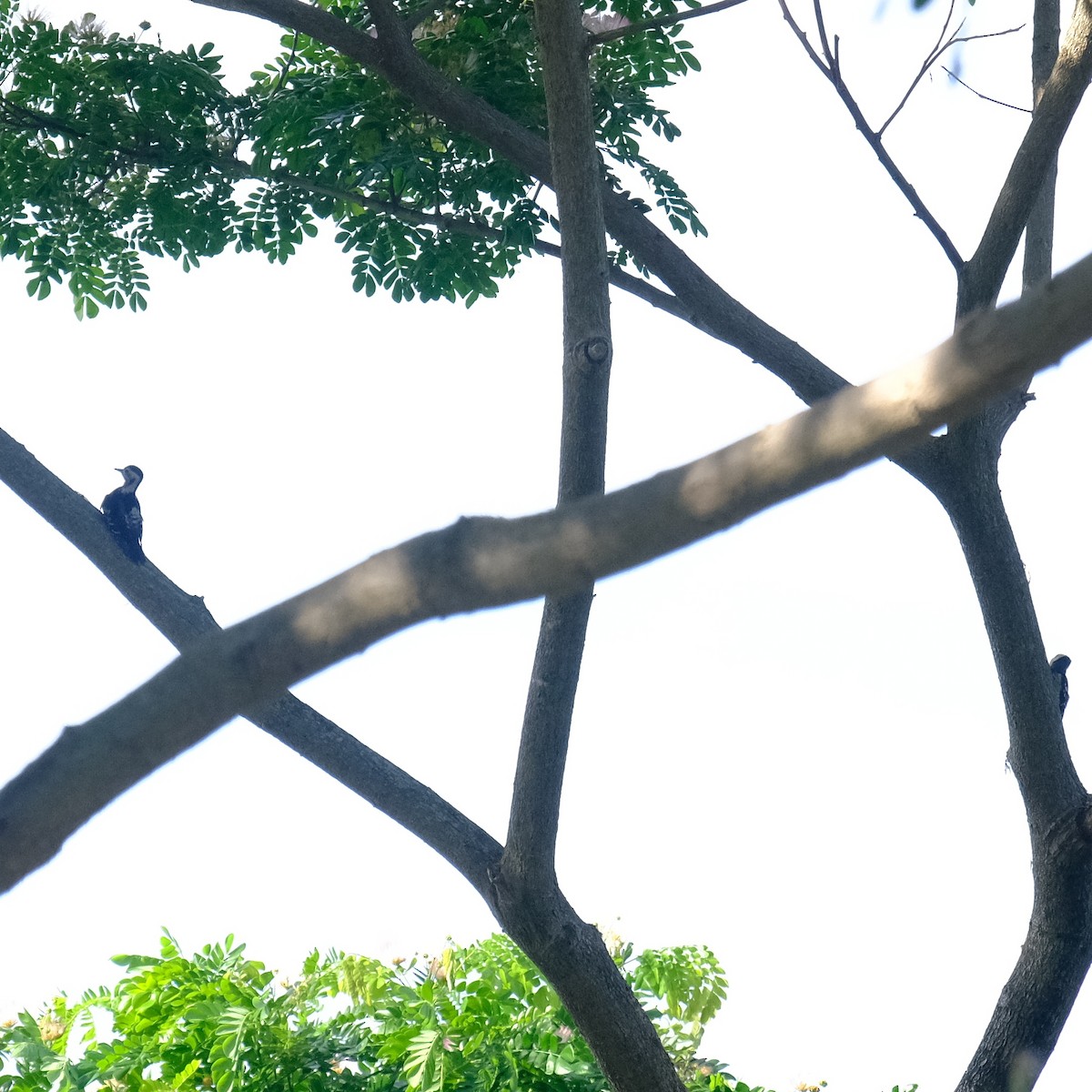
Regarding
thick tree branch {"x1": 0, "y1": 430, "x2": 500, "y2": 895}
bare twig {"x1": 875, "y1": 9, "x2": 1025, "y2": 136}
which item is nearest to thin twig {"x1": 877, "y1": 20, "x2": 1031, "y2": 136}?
bare twig {"x1": 875, "y1": 9, "x2": 1025, "y2": 136}

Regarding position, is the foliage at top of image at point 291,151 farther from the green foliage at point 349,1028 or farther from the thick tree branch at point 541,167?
the green foliage at point 349,1028

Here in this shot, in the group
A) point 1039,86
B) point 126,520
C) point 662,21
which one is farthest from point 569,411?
point 1039,86

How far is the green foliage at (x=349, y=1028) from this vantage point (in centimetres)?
580

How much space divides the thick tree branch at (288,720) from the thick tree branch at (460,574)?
3011 mm

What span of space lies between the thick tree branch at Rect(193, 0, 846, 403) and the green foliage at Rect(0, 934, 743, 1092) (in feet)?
10.5

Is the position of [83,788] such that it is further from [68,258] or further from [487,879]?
[68,258]

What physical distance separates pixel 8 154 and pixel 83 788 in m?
5.17

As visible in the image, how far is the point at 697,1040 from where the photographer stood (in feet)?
21.0

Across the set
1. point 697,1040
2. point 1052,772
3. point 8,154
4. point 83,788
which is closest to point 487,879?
point 697,1040

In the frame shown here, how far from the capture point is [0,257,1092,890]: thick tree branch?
6.29ft

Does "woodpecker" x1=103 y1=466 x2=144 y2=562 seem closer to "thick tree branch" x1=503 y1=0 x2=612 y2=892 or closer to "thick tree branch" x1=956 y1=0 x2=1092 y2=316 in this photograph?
"thick tree branch" x1=503 y1=0 x2=612 y2=892

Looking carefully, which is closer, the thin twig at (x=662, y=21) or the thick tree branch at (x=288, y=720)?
the thin twig at (x=662, y=21)

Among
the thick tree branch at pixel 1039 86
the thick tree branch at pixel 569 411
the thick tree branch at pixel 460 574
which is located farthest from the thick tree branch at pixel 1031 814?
the thick tree branch at pixel 460 574

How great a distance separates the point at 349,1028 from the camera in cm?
631
